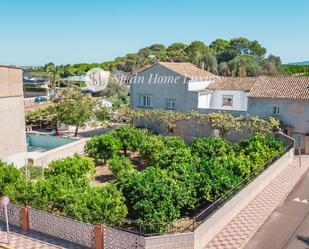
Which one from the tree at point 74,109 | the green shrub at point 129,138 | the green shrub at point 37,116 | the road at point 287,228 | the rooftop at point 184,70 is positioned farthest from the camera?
the green shrub at point 37,116

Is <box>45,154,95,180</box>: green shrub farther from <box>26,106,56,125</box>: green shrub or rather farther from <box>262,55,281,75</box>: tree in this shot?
<box>262,55,281,75</box>: tree

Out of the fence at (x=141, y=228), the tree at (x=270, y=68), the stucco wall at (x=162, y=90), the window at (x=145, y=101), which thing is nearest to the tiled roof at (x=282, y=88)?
the stucco wall at (x=162, y=90)

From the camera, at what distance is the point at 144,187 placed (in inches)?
646

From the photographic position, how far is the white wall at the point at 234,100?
127 ft

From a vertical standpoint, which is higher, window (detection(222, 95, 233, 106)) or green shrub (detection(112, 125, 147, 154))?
window (detection(222, 95, 233, 106))

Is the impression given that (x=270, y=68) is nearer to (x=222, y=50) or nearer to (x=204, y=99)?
(x=222, y=50)

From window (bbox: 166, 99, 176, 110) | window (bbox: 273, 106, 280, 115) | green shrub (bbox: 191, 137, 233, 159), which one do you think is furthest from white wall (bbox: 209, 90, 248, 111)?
green shrub (bbox: 191, 137, 233, 159)

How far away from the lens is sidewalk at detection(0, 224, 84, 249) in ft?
49.6

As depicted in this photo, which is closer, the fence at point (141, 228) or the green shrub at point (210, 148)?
the fence at point (141, 228)

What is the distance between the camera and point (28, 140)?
119 feet

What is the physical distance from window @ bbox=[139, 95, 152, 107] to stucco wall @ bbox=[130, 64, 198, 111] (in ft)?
1.09

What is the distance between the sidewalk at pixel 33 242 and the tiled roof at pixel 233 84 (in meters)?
26.7

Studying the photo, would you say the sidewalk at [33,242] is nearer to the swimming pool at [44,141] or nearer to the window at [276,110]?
the swimming pool at [44,141]

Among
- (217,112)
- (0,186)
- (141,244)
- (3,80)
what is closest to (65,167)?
(0,186)
